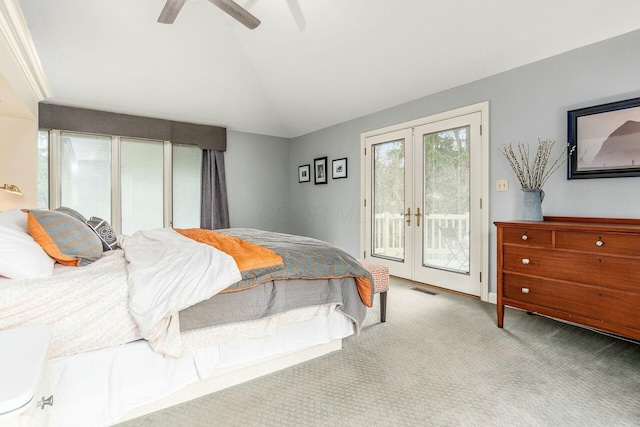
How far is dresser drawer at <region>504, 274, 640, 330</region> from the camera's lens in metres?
1.91

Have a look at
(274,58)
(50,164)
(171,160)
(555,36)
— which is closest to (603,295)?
(555,36)

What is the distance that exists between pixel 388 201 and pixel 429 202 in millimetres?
655

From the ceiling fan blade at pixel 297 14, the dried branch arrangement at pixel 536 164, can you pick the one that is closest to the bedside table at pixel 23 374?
the dried branch arrangement at pixel 536 164

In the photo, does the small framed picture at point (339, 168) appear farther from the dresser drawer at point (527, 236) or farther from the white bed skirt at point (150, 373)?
the white bed skirt at point (150, 373)

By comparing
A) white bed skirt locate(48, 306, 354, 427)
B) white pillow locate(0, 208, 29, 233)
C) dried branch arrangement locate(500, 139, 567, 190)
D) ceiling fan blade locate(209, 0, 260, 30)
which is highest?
ceiling fan blade locate(209, 0, 260, 30)

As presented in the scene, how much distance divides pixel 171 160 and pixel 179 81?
1.22 metres

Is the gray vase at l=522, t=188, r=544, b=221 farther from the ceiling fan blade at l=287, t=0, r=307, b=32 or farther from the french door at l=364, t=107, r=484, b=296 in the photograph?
the ceiling fan blade at l=287, t=0, r=307, b=32

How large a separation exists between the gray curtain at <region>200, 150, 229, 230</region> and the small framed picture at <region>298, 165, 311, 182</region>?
1340 millimetres

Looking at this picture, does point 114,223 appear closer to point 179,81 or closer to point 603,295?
point 179,81

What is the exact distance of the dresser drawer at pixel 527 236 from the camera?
7.50 feet

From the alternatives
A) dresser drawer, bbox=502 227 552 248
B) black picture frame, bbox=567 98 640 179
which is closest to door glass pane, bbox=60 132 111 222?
dresser drawer, bbox=502 227 552 248

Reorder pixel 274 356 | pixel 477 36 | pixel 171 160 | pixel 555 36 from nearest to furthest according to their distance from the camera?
pixel 274 356, pixel 555 36, pixel 477 36, pixel 171 160

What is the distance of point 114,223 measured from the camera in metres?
4.47

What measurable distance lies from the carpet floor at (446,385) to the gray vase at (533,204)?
88 cm
